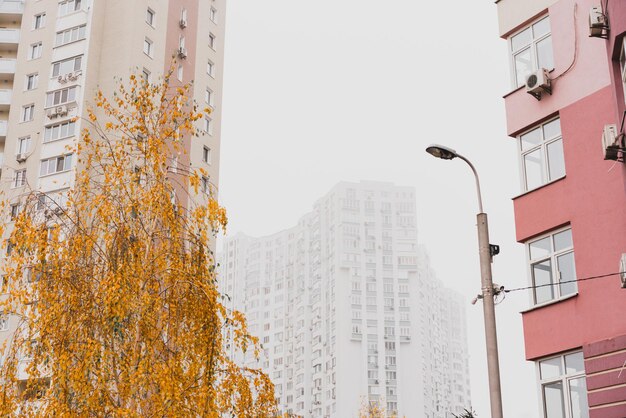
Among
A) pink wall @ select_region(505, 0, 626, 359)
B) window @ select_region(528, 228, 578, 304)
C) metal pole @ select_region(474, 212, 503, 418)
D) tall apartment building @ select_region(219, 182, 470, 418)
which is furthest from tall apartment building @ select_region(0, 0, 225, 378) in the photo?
tall apartment building @ select_region(219, 182, 470, 418)

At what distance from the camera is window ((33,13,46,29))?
44.0 meters

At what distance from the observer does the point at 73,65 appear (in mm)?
41219

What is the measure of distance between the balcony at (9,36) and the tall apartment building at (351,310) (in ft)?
189

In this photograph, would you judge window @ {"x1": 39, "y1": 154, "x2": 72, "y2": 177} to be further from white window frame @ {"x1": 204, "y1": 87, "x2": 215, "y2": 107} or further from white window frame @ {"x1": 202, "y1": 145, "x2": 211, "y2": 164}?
white window frame @ {"x1": 204, "y1": 87, "x2": 215, "y2": 107}

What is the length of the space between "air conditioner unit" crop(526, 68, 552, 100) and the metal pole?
19.7ft

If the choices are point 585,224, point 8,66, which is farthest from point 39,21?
point 585,224

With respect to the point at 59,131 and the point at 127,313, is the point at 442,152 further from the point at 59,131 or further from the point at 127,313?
the point at 59,131

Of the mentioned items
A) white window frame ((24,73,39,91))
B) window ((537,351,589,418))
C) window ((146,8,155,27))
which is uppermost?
window ((146,8,155,27))

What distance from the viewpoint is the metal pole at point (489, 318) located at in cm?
1088

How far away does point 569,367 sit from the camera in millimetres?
15258

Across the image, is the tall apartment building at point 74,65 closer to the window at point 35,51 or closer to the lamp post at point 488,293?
the window at point 35,51

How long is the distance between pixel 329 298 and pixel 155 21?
60.9 m

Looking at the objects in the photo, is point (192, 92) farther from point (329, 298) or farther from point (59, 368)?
point (329, 298)

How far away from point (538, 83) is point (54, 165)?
1126 inches
